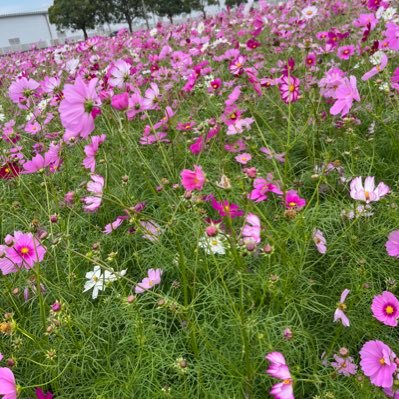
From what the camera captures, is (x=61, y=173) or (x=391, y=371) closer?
(x=391, y=371)

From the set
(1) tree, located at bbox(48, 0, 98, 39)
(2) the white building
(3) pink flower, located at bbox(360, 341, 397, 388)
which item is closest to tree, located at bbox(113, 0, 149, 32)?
(1) tree, located at bbox(48, 0, 98, 39)

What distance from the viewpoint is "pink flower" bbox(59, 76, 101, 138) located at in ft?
3.49

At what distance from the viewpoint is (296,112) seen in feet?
7.04

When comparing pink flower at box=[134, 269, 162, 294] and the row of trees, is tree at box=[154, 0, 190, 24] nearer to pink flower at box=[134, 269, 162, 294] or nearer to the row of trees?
the row of trees

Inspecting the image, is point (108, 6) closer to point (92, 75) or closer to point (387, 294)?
point (92, 75)

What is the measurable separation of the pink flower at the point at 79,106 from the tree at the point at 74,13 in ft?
66.4

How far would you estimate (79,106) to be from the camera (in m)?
1.08

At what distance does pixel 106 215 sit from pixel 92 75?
2.29ft

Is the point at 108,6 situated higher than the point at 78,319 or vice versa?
the point at 108,6

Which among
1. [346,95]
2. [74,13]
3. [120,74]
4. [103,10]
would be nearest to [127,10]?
[103,10]

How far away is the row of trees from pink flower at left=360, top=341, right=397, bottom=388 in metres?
20.8

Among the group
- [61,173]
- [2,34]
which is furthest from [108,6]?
[61,173]

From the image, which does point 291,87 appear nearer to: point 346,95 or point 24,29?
point 346,95

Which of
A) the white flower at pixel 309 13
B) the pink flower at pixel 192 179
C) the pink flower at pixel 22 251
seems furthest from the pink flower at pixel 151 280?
the white flower at pixel 309 13
